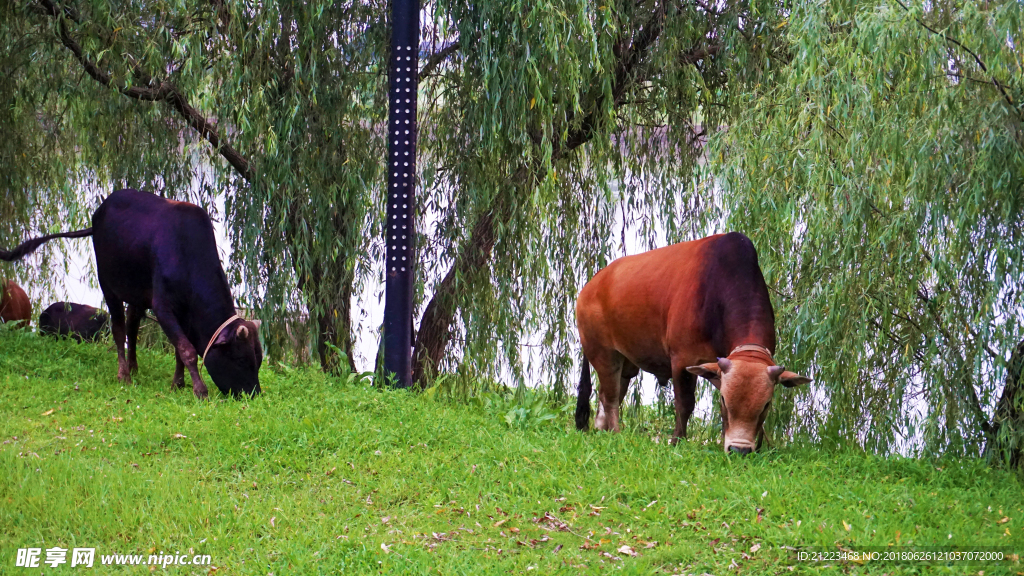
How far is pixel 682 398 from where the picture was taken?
7.40m

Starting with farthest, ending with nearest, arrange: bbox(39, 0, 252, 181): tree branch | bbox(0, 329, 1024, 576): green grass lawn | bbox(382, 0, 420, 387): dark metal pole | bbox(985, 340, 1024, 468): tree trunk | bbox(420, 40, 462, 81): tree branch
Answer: bbox(420, 40, 462, 81): tree branch → bbox(39, 0, 252, 181): tree branch → bbox(382, 0, 420, 387): dark metal pole → bbox(985, 340, 1024, 468): tree trunk → bbox(0, 329, 1024, 576): green grass lawn

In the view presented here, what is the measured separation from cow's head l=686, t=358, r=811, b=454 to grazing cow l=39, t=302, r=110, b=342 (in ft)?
28.3

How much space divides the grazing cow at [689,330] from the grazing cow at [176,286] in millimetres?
3262

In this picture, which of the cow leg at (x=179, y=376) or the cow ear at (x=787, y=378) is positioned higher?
the cow ear at (x=787, y=378)

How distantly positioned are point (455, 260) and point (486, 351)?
106 cm

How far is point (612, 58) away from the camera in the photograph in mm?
9406

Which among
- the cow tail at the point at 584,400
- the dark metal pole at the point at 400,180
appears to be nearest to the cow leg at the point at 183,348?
the dark metal pole at the point at 400,180

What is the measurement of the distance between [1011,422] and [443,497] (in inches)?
152

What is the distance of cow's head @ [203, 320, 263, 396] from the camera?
848cm

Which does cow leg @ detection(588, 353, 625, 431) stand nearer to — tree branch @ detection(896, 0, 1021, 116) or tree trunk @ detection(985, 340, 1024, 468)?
tree trunk @ detection(985, 340, 1024, 468)

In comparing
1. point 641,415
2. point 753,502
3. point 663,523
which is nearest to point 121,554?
point 663,523

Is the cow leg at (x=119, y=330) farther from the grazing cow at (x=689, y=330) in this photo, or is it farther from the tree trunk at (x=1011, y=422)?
the tree trunk at (x=1011, y=422)

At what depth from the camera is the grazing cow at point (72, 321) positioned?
11969 millimetres

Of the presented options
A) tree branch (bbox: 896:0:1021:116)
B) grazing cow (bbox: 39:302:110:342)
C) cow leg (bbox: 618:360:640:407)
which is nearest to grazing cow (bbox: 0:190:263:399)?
grazing cow (bbox: 39:302:110:342)
